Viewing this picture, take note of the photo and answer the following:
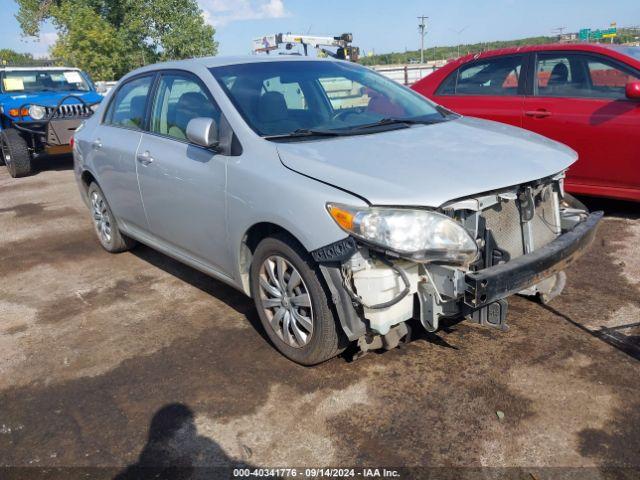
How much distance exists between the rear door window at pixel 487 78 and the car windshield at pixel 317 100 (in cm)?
205

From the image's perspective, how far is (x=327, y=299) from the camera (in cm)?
290

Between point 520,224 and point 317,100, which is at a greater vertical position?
point 317,100

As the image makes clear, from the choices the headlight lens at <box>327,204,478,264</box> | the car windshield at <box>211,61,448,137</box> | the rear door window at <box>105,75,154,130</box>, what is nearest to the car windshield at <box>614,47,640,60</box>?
the car windshield at <box>211,61,448,137</box>

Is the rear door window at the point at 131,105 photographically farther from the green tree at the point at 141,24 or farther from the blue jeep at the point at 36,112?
the green tree at the point at 141,24

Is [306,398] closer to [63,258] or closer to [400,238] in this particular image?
[400,238]

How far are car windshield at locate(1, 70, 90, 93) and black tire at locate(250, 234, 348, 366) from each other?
9.58 metres

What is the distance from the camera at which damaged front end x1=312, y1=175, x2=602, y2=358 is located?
2.62 meters

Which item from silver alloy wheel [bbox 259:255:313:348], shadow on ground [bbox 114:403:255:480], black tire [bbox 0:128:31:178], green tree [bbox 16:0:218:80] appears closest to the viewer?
shadow on ground [bbox 114:403:255:480]

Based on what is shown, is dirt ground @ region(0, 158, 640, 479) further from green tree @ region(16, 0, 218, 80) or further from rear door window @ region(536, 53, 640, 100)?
green tree @ region(16, 0, 218, 80)

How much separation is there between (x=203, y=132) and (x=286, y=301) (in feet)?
3.52

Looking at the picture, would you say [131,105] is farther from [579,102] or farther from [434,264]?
[579,102]

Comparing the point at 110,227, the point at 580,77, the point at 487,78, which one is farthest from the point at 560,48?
the point at 110,227

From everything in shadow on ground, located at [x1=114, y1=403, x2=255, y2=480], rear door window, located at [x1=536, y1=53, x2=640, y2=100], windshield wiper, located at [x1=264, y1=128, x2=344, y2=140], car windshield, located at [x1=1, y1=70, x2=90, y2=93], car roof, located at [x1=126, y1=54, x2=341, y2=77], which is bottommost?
shadow on ground, located at [x1=114, y1=403, x2=255, y2=480]

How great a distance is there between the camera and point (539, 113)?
5602 millimetres
